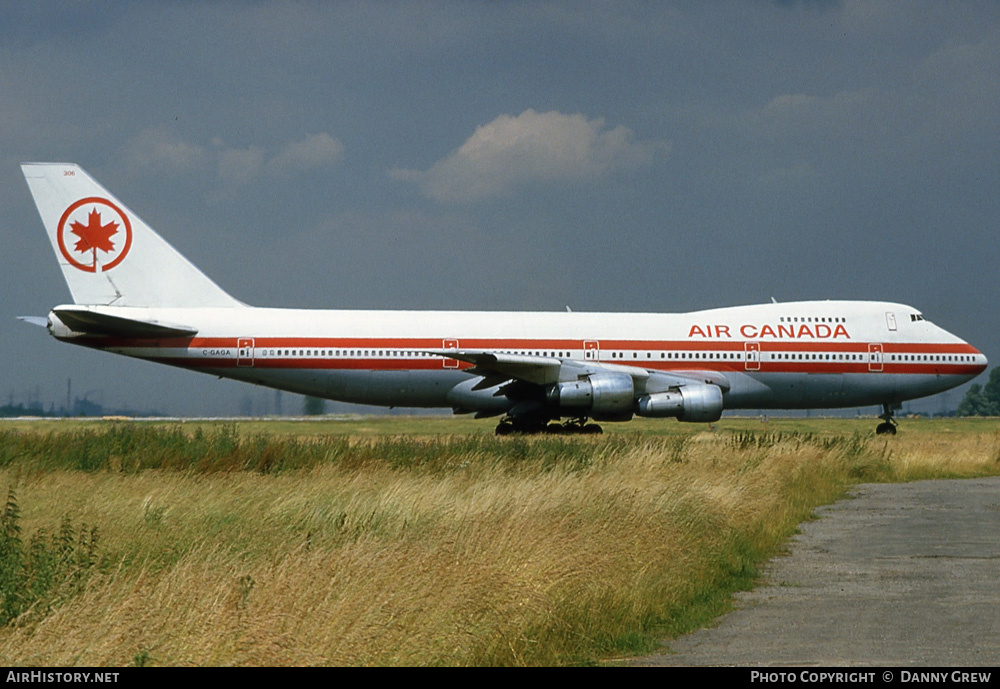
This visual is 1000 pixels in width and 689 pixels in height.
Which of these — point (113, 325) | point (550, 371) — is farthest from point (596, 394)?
point (113, 325)

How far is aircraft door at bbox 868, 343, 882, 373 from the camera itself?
122ft

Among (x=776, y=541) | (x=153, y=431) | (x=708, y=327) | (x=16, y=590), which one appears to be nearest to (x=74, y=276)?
(x=153, y=431)

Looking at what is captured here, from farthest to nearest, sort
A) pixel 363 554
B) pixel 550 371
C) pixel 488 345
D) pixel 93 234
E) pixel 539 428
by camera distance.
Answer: pixel 93 234, pixel 539 428, pixel 488 345, pixel 550 371, pixel 363 554

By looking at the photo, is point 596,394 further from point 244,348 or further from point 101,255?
point 101,255

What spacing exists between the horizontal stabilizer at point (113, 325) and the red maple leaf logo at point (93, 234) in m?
3.76

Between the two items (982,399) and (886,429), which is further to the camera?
(982,399)

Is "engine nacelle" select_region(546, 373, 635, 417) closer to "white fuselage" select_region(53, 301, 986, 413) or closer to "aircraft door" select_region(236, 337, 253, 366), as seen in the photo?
"white fuselage" select_region(53, 301, 986, 413)

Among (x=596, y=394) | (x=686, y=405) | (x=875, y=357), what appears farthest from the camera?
(x=875, y=357)

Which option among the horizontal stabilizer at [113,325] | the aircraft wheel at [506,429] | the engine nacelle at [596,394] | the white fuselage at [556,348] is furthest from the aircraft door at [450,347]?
the horizontal stabilizer at [113,325]

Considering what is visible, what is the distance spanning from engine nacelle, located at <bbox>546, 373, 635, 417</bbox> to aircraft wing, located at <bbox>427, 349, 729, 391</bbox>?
28.5 inches

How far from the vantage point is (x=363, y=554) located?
8.91 meters

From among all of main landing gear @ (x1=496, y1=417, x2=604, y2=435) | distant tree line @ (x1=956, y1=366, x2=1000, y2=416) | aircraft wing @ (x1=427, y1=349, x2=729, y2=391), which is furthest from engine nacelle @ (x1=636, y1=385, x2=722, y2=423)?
distant tree line @ (x1=956, y1=366, x2=1000, y2=416)

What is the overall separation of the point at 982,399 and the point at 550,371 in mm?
134086
